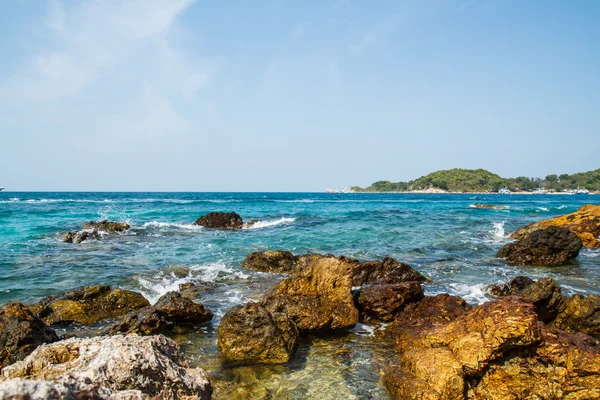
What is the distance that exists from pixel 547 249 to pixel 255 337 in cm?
1309

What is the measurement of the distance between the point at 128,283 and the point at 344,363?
25.5 ft

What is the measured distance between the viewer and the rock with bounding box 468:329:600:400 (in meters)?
4.98

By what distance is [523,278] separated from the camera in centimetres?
1038

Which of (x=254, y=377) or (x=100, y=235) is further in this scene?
(x=100, y=235)

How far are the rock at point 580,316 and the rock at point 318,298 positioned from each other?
384 cm

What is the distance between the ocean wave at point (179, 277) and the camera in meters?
11.1

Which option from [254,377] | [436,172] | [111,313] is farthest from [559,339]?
[436,172]

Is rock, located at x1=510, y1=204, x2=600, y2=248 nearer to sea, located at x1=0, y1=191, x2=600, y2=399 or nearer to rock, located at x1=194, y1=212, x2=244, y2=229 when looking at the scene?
sea, located at x1=0, y1=191, x2=600, y2=399

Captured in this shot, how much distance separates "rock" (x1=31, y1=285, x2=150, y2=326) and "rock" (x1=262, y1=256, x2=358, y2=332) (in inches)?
129

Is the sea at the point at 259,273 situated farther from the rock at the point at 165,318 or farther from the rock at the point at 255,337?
the rock at the point at 165,318

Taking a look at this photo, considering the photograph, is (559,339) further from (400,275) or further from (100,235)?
(100,235)

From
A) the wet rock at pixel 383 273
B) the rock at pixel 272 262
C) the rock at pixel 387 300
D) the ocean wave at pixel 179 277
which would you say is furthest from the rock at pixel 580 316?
the ocean wave at pixel 179 277

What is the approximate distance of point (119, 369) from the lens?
296 cm

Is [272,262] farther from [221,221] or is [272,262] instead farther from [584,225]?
[584,225]
